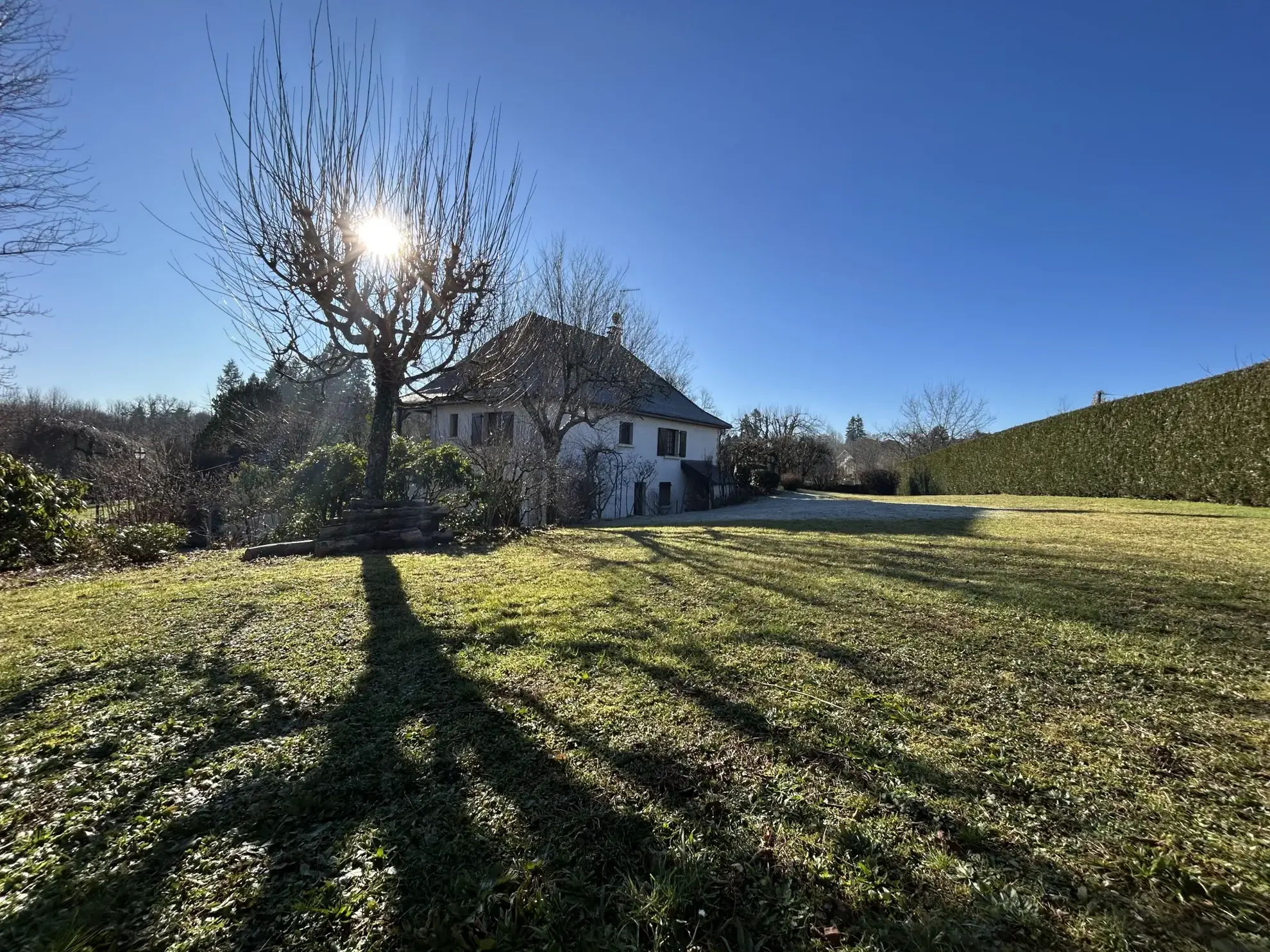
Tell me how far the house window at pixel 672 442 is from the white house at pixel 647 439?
0.03m

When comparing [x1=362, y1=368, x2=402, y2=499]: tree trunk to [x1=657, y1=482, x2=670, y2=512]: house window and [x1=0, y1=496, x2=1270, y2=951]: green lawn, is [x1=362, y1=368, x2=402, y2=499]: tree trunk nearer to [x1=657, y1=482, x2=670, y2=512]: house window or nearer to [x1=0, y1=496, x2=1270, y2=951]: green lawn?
[x1=0, y1=496, x2=1270, y2=951]: green lawn

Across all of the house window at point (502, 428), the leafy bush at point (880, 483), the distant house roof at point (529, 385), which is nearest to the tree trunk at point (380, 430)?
the distant house roof at point (529, 385)

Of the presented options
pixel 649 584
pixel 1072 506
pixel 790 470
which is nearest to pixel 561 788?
pixel 649 584

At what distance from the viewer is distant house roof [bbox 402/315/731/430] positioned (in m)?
7.43

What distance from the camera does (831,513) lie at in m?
13.1

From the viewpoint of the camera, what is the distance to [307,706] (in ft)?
7.54

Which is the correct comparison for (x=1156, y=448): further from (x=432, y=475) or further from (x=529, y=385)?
(x=432, y=475)

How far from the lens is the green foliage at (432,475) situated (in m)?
9.00

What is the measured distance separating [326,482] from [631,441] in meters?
12.9

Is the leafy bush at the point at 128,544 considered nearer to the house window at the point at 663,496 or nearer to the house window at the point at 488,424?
the house window at the point at 488,424

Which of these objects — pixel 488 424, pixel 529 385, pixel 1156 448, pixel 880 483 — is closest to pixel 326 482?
pixel 529 385

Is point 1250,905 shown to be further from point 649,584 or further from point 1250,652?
point 649,584

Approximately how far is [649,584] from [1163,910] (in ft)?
11.8

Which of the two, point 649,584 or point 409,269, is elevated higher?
point 409,269
